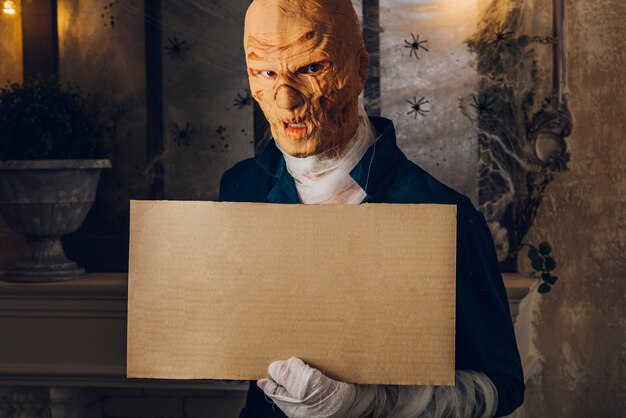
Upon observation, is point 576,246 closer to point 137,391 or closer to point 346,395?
point 137,391

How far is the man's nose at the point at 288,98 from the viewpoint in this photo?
1201mm

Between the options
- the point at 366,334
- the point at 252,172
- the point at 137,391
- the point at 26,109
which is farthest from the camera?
the point at 137,391

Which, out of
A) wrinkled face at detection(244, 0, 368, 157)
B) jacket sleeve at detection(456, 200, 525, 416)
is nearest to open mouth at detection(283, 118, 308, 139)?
wrinkled face at detection(244, 0, 368, 157)

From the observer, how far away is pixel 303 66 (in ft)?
3.95

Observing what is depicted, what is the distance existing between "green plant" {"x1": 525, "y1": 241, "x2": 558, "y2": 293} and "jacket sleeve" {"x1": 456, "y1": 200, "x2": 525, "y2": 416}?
50.2 inches

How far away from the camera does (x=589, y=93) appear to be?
2.57 meters

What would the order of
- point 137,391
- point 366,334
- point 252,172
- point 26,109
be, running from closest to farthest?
point 366,334 < point 252,172 < point 26,109 < point 137,391

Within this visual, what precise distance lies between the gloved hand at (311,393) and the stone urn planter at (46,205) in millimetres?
1481

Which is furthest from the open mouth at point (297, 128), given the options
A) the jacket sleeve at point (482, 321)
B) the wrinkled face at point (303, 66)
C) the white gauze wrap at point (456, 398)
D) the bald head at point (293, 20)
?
the white gauze wrap at point (456, 398)

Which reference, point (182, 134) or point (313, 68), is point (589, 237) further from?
point (313, 68)

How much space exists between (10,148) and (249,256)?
1554 millimetres

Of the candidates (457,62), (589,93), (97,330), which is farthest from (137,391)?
(589,93)

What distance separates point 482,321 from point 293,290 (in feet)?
1.05

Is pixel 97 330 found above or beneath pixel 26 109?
beneath
